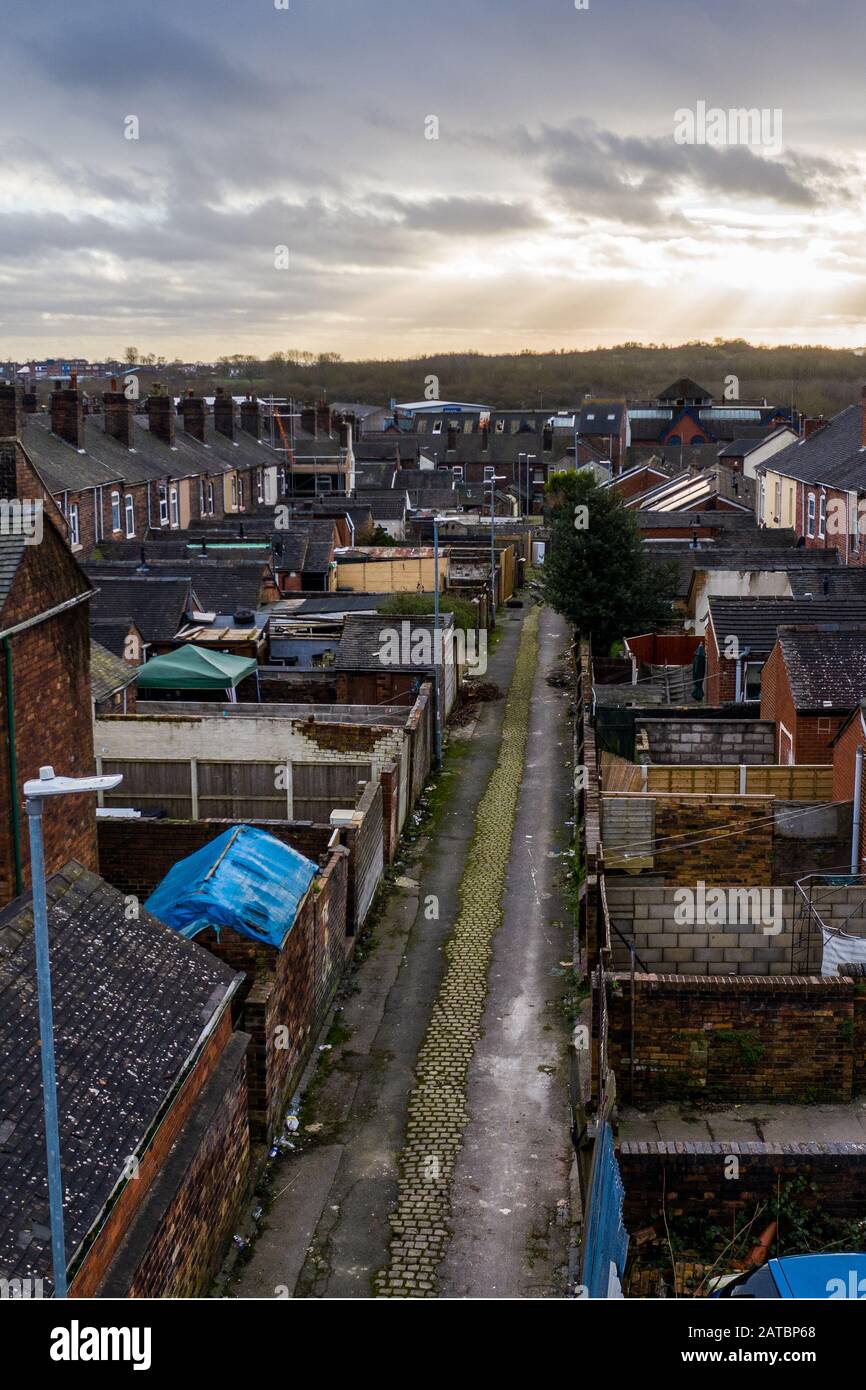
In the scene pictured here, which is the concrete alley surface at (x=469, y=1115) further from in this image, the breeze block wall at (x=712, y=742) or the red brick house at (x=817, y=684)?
the red brick house at (x=817, y=684)

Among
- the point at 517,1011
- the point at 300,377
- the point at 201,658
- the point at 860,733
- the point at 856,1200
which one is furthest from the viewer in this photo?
the point at 300,377

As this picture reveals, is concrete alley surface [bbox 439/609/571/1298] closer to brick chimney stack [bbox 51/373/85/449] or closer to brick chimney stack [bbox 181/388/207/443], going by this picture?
brick chimney stack [bbox 51/373/85/449]

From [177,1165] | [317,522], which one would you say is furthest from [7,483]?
[317,522]

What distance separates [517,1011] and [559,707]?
61.5ft

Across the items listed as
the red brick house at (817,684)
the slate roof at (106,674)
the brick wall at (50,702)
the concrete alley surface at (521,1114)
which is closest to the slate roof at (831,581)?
the red brick house at (817,684)

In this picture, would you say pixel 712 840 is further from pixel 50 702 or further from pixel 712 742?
pixel 50 702

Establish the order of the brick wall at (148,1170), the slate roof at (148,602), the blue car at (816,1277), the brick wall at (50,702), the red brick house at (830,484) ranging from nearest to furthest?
1. the blue car at (816,1277)
2. the brick wall at (148,1170)
3. the brick wall at (50,702)
4. the slate roof at (148,602)
5. the red brick house at (830,484)

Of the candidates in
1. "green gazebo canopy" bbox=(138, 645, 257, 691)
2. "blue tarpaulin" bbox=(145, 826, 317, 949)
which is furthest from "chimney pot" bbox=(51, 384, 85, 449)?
"blue tarpaulin" bbox=(145, 826, 317, 949)

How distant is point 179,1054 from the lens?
34.6 feet

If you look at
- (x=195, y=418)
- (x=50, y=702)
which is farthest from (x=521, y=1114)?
(x=195, y=418)

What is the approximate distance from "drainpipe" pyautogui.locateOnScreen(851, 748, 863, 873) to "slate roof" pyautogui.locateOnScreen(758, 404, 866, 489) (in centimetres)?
2176

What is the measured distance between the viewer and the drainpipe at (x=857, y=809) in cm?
1922

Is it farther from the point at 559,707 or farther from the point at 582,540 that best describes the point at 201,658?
the point at 582,540

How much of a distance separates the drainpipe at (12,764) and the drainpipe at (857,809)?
1245 centimetres
